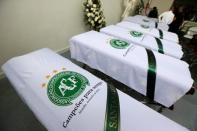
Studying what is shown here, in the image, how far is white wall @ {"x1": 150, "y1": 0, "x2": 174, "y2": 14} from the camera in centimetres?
370

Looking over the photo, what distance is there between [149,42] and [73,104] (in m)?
1.47

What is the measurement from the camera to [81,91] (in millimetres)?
1229

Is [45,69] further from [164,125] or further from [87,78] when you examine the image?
[164,125]

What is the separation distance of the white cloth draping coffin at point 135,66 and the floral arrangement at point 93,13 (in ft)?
2.89

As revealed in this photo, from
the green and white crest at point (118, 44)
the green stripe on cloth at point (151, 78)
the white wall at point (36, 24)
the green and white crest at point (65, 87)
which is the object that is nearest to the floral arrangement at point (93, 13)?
the white wall at point (36, 24)

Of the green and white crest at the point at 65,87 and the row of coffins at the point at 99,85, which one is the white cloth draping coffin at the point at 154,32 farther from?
the green and white crest at the point at 65,87

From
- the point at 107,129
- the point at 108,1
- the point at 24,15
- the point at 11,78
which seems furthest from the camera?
the point at 108,1

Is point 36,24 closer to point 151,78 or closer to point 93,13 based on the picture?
point 93,13

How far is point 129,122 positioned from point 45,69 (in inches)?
32.0

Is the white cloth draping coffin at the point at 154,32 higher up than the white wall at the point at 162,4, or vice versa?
the white wall at the point at 162,4

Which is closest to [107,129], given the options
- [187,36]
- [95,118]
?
[95,118]

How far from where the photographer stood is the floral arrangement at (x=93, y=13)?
284 centimetres

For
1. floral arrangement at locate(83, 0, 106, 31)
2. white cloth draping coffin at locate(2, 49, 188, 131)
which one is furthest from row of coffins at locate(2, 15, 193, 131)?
floral arrangement at locate(83, 0, 106, 31)

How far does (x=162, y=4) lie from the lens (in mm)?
3812
